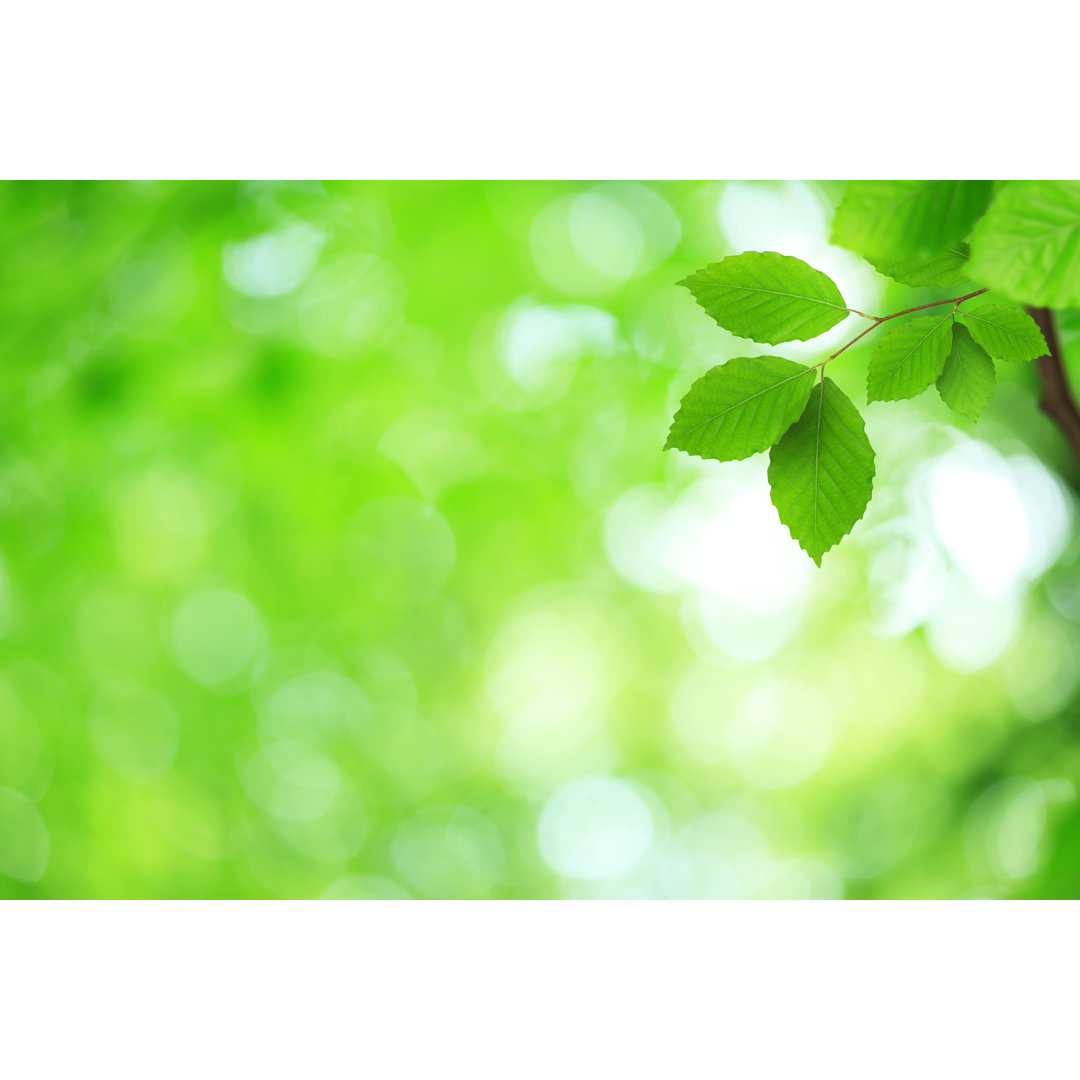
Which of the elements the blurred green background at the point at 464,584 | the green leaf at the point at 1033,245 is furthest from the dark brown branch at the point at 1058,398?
the blurred green background at the point at 464,584

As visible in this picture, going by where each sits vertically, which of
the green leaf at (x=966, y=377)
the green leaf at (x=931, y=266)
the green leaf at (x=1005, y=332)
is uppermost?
the green leaf at (x=931, y=266)

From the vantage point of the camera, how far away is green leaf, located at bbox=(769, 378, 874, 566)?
283 mm

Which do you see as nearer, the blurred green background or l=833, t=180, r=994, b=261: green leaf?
l=833, t=180, r=994, b=261: green leaf

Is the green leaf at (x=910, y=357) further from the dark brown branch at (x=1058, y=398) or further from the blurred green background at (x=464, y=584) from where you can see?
the blurred green background at (x=464, y=584)

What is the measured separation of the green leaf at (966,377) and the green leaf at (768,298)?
0.16ft

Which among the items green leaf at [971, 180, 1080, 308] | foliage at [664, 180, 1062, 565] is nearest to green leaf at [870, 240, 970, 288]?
foliage at [664, 180, 1062, 565]

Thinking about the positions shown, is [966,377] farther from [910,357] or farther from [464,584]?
[464,584]

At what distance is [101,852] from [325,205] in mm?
1576

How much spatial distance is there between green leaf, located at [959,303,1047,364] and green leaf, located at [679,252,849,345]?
53mm

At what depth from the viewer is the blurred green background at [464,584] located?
1.69 metres

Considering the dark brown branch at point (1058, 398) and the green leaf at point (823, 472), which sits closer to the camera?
the green leaf at point (823, 472)

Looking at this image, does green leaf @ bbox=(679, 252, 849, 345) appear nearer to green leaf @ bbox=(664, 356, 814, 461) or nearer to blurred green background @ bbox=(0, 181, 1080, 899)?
green leaf @ bbox=(664, 356, 814, 461)

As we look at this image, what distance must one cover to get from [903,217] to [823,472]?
0.09 m

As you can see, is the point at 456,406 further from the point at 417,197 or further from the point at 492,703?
the point at 492,703
